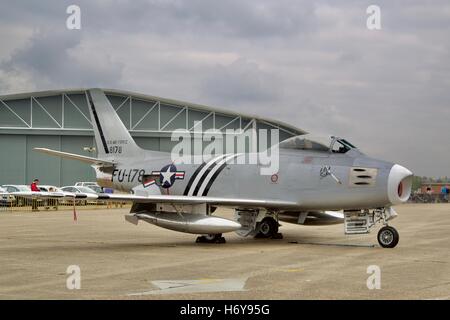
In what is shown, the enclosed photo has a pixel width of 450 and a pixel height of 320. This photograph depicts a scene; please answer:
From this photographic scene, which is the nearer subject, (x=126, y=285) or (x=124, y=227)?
(x=126, y=285)

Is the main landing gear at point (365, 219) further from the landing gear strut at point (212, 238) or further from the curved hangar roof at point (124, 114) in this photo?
the curved hangar roof at point (124, 114)

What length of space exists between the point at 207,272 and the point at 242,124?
1940 inches

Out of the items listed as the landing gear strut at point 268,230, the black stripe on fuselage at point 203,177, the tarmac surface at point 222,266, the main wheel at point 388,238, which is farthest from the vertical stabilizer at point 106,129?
the main wheel at point 388,238

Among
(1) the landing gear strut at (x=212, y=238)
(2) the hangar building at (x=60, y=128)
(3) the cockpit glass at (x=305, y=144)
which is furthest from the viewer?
(2) the hangar building at (x=60, y=128)

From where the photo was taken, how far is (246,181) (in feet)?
52.5

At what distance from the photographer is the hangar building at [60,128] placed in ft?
172

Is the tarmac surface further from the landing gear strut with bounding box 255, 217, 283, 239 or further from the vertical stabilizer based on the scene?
the vertical stabilizer

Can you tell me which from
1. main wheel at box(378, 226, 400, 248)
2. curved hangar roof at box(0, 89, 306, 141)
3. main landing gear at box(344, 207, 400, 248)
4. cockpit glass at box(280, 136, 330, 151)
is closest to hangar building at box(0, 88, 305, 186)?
curved hangar roof at box(0, 89, 306, 141)

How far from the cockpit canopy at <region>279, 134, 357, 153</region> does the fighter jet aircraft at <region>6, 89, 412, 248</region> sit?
0.08 feet

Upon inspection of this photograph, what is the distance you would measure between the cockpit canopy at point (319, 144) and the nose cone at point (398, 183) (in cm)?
137

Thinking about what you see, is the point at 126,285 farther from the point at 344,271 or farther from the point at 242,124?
the point at 242,124

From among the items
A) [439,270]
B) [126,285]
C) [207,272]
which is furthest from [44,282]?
[439,270]

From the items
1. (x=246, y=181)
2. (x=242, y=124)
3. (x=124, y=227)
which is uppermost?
(x=242, y=124)

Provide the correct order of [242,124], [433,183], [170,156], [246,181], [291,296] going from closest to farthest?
[291,296] → [246,181] → [170,156] → [242,124] → [433,183]
